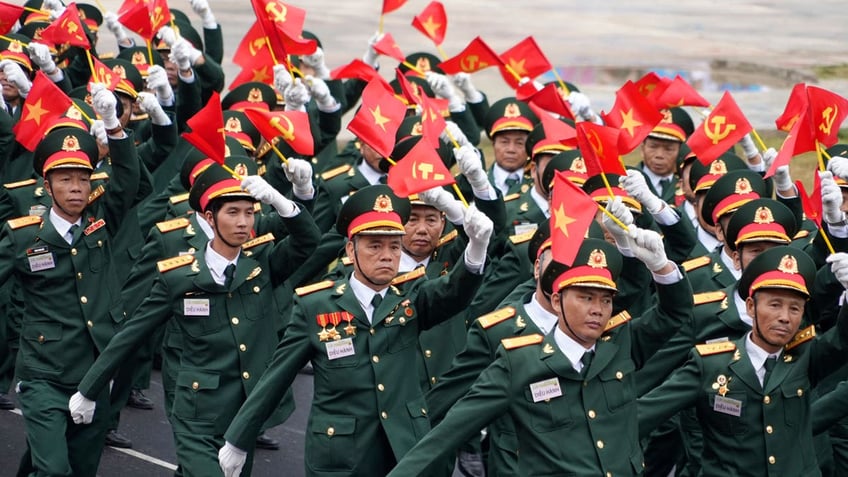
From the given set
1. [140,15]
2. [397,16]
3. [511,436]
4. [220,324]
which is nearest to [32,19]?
[140,15]

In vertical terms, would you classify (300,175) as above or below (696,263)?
above

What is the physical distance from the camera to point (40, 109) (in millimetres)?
10828

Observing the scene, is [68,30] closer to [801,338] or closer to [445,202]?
[445,202]

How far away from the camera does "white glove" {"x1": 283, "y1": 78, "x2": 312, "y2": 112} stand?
37.4 ft

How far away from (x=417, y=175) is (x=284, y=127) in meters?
1.91

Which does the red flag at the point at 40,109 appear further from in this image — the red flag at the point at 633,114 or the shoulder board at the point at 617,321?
the shoulder board at the point at 617,321

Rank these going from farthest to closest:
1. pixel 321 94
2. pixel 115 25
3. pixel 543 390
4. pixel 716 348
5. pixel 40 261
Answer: pixel 115 25 < pixel 321 94 < pixel 40 261 < pixel 716 348 < pixel 543 390

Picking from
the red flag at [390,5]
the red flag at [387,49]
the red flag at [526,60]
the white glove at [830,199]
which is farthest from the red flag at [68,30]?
the white glove at [830,199]

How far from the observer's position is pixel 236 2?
89.6 ft

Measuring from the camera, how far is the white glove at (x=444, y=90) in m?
12.5

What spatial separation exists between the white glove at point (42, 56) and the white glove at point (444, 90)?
9.76 ft

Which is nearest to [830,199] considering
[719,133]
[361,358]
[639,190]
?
[639,190]

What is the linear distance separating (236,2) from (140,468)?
17.5m

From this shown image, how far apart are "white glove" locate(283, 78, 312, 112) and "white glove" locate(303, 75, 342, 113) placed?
0.45 ft
